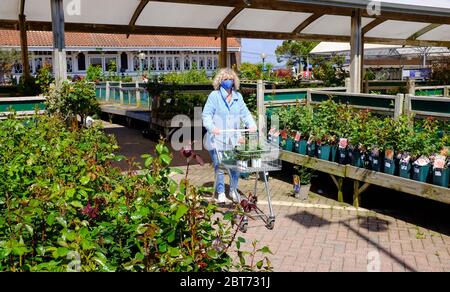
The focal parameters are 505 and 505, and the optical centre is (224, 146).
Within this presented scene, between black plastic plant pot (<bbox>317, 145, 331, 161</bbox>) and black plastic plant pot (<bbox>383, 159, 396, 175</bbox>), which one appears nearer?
black plastic plant pot (<bbox>383, 159, 396, 175</bbox>)

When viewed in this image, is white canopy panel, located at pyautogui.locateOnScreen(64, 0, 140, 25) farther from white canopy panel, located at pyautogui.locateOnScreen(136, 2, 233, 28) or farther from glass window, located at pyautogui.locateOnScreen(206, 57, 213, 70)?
glass window, located at pyautogui.locateOnScreen(206, 57, 213, 70)

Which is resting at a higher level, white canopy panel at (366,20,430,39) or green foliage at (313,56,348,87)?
white canopy panel at (366,20,430,39)

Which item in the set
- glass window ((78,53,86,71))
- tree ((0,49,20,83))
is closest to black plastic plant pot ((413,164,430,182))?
tree ((0,49,20,83))

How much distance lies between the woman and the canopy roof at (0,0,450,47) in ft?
7.95

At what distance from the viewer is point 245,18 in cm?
1209

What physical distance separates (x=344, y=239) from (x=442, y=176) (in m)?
1.22

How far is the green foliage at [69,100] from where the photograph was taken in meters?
6.97

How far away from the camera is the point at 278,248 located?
199 inches

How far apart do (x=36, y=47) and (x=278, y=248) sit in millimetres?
32899

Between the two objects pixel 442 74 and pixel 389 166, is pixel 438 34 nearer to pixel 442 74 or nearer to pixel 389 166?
pixel 442 74

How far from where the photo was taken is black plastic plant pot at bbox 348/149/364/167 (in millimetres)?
6344

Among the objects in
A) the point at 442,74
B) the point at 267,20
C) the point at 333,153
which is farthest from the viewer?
the point at 442,74

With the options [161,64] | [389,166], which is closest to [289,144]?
[389,166]
